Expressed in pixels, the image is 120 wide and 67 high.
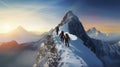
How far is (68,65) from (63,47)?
52.7 ft

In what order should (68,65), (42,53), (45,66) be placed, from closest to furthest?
(68,65), (45,66), (42,53)

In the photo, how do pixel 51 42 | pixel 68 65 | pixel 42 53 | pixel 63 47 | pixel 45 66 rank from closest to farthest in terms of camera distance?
pixel 68 65 < pixel 63 47 < pixel 45 66 < pixel 51 42 < pixel 42 53

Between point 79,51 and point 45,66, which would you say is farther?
point 45,66

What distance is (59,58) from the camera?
98.6m

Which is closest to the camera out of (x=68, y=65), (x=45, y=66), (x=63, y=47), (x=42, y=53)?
(x=68, y=65)

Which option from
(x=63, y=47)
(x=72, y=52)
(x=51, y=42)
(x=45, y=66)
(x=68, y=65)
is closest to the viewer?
(x=68, y=65)

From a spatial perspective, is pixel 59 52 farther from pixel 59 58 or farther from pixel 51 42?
pixel 51 42

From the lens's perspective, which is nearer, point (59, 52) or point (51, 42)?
point (59, 52)

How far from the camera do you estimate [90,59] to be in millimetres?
106750

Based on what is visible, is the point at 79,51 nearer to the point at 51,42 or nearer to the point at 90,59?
the point at 90,59

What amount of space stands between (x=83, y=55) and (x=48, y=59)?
16.0m

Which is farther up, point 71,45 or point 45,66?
point 71,45

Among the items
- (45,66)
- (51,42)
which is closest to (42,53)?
(51,42)

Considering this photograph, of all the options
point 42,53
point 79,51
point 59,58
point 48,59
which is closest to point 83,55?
point 79,51
